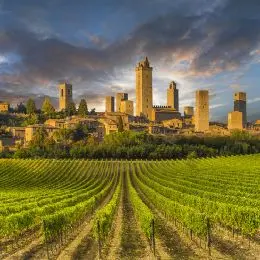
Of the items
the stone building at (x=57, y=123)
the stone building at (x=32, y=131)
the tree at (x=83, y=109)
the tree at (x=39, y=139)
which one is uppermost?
the tree at (x=83, y=109)

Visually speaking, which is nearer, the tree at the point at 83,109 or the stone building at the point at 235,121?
the stone building at the point at 235,121

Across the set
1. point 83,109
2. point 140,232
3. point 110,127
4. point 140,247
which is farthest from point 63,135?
point 140,247

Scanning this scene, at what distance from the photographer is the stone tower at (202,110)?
154 m

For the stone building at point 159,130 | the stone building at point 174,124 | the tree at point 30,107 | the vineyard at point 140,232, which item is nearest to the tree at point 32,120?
the tree at point 30,107

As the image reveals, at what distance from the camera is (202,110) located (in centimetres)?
15562

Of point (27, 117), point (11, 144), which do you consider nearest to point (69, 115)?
point (27, 117)

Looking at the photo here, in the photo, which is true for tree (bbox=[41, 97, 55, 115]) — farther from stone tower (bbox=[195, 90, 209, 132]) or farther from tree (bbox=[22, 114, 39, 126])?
stone tower (bbox=[195, 90, 209, 132])

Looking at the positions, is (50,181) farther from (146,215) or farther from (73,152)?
(146,215)

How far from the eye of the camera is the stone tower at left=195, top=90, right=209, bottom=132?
505 feet

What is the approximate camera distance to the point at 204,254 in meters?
19.7

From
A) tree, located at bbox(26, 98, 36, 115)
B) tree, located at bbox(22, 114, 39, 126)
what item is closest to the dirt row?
tree, located at bbox(22, 114, 39, 126)

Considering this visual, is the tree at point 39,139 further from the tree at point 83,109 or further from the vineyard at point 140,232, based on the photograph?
the vineyard at point 140,232

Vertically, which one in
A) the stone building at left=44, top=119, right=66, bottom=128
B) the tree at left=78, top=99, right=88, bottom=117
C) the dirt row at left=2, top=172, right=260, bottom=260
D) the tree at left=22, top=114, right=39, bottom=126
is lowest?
the dirt row at left=2, top=172, right=260, bottom=260

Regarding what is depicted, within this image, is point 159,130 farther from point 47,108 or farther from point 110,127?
point 47,108
